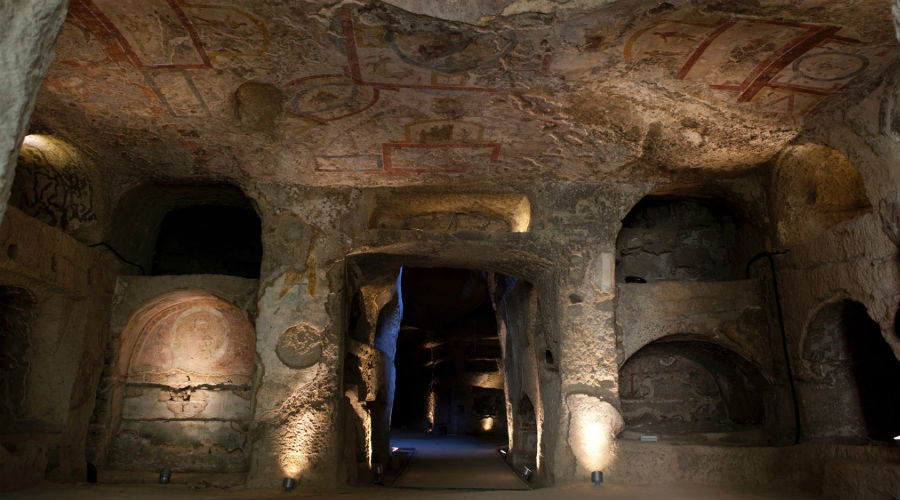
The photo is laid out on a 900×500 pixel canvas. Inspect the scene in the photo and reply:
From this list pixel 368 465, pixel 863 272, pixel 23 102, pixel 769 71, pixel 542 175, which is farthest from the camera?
pixel 368 465

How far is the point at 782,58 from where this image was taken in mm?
3918

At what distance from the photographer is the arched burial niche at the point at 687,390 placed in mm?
6340

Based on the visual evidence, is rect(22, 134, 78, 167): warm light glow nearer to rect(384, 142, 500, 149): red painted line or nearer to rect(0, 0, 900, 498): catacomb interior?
rect(0, 0, 900, 498): catacomb interior

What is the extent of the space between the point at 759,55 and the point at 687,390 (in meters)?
4.11

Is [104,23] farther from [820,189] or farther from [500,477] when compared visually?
[500,477]

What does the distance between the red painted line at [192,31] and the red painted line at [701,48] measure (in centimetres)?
317

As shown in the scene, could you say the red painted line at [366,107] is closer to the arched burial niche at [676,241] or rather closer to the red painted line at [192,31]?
the red painted line at [192,31]

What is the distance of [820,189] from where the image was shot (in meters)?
5.39

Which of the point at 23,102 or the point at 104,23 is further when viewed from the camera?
the point at 104,23

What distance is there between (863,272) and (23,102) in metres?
5.16

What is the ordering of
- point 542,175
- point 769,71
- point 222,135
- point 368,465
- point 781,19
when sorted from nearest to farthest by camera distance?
point 781,19, point 769,71, point 222,135, point 542,175, point 368,465

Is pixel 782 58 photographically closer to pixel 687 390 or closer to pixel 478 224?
pixel 478 224

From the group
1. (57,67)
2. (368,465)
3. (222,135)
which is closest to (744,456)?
(368,465)

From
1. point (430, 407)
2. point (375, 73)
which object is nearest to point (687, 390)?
point (375, 73)
